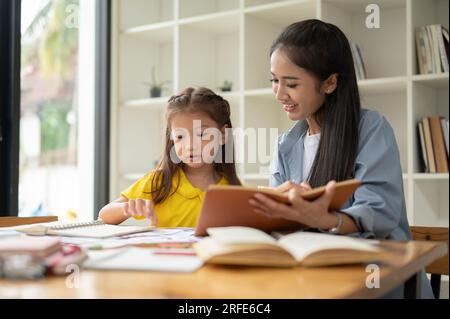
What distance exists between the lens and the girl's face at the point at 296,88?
1537 millimetres

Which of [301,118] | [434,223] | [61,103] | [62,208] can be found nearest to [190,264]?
[301,118]

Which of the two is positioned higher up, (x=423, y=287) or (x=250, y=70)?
(x=250, y=70)

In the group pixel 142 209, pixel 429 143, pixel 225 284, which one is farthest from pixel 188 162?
pixel 429 143

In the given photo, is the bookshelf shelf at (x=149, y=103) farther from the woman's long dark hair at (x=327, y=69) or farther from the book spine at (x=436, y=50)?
the woman's long dark hair at (x=327, y=69)

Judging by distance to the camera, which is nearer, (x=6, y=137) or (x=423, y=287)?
(x=423, y=287)

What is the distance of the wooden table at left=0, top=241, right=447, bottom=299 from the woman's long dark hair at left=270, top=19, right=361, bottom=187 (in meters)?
0.63

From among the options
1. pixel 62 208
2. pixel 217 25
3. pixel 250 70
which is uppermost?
pixel 217 25

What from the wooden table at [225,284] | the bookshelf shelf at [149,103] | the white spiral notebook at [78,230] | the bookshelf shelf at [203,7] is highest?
the bookshelf shelf at [203,7]

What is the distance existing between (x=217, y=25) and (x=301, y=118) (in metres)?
1.89

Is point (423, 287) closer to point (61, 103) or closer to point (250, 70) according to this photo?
point (250, 70)

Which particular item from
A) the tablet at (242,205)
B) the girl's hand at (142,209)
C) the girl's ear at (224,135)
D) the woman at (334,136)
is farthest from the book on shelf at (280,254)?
the girl's ear at (224,135)

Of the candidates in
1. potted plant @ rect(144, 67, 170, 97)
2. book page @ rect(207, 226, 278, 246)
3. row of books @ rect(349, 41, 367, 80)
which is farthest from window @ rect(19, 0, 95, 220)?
book page @ rect(207, 226, 278, 246)

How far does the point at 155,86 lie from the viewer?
11.8ft

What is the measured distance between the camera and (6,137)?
293cm
